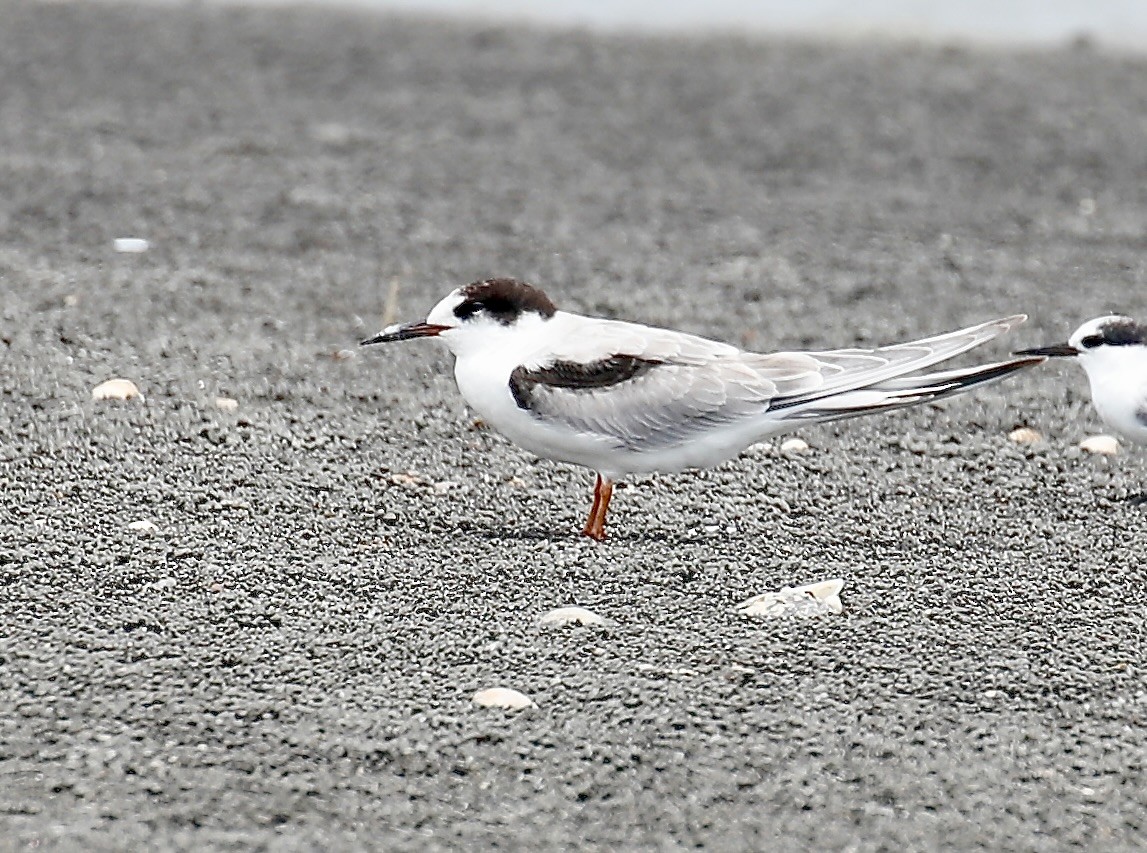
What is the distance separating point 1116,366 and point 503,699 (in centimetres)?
216

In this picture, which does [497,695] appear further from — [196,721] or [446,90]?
[446,90]

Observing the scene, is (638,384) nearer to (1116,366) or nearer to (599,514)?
(599,514)

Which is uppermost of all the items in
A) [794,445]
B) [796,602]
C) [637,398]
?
[637,398]

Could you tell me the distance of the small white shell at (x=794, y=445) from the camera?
4.61m

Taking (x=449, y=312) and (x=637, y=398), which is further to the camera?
(x=449, y=312)

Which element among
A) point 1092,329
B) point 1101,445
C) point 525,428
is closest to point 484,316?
point 525,428

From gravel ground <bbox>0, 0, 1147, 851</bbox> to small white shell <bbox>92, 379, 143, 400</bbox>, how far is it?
62 millimetres

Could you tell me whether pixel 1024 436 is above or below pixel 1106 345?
below

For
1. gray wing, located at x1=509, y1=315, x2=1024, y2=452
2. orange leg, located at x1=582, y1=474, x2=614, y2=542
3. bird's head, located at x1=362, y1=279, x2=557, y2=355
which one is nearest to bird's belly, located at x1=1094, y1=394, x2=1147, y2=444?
gray wing, located at x1=509, y1=315, x2=1024, y2=452

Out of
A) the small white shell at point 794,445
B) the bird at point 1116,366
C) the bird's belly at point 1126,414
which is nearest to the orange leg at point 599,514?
the small white shell at point 794,445

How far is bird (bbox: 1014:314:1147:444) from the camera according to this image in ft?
14.1

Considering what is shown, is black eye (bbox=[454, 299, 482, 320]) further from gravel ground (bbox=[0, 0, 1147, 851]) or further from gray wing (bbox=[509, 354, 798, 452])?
gravel ground (bbox=[0, 0, 1147, 851])

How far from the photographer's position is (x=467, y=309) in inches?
160

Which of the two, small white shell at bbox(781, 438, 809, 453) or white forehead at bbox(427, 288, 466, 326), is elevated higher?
white forehead at bbox(427, 288, 466, 326)
